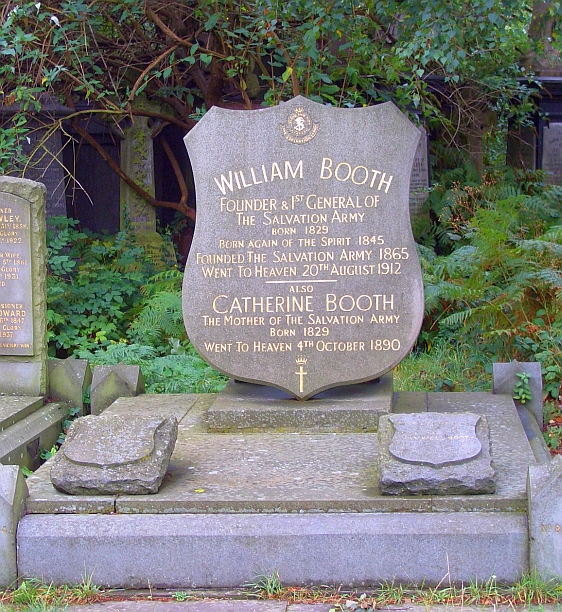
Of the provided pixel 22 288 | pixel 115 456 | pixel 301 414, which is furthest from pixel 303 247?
pixel 22 288

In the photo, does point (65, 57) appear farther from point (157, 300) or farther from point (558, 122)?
point (558, 122)

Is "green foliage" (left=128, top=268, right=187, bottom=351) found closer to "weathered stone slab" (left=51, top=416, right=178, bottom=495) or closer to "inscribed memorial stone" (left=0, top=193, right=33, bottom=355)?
"inscribed memorial stone" (left=0, top=193, right=33, bottom=355)

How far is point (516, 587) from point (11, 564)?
209 cm

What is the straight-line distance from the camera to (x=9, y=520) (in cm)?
378

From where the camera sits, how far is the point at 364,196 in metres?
5.23

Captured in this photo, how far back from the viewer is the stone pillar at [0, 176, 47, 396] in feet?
20.0

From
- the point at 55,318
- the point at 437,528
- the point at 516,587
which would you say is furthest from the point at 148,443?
the point at 55,318

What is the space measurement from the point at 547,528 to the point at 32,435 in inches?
128

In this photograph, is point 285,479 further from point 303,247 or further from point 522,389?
point 522,389

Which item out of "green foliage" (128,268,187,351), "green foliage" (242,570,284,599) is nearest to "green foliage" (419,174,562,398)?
"green foliage" (128,268,187,351)

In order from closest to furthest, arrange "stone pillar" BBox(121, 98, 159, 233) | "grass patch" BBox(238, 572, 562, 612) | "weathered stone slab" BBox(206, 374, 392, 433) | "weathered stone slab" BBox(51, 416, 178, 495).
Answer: "grass patch" BBox(238, 572, 562, 612), "weathered stone slab" BBox(51, 416, 178, 495), "weathered stone slab" BBox(206, 374, 392, 433), "stone pillar" BBox(121, 98, 159, 233)

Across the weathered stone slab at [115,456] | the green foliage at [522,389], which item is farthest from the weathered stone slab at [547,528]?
the green foliage at [522,389]

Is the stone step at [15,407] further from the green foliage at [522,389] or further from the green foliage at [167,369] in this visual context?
the green foliage at [522,389]

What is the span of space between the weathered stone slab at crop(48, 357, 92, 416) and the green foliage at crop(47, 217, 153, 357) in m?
1.74
